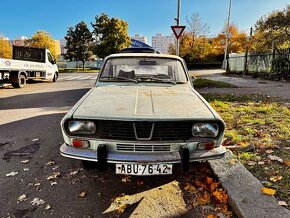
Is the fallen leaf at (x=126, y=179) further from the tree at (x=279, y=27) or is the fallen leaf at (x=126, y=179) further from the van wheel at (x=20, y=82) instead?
the tree at (x=279, y=27)

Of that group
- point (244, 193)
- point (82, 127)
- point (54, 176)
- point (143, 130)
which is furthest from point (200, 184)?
point (54, 176)

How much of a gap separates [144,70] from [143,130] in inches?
73.7

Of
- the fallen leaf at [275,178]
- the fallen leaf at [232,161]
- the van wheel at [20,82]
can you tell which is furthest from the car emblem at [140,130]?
the van wheel at [20,82]

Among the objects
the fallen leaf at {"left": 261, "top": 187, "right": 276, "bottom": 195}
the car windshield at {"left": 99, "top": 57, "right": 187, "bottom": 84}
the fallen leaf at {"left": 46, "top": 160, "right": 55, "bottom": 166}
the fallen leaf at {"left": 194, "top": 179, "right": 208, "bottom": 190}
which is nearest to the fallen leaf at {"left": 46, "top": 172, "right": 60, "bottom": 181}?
the fallen leaf at {"left": 46, "top": 160, "right": 55, "bottom": 166}

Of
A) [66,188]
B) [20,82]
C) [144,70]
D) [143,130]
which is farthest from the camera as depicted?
[20,82]

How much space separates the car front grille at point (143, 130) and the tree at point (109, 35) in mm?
42981

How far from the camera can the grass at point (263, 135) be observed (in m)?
3.18

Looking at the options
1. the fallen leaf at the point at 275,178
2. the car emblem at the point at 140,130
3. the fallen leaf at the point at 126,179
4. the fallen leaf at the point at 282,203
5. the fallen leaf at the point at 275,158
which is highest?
the car emblem at the point at 140,130

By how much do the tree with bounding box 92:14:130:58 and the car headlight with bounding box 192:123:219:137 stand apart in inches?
1694

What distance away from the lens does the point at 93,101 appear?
127 inches

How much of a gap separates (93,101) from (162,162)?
1222 mm

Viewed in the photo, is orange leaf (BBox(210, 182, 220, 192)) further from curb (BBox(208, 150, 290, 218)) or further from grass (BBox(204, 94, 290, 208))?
grass (BBox(204, 94, 290, 208))

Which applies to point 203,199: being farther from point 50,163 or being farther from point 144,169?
point 50,163

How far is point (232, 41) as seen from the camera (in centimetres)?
4188
